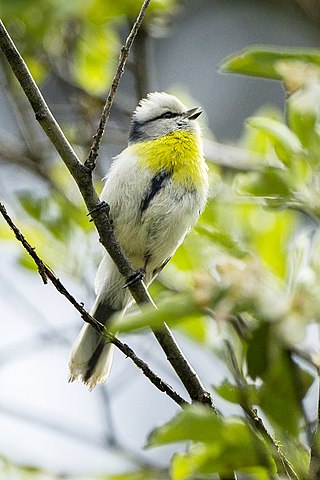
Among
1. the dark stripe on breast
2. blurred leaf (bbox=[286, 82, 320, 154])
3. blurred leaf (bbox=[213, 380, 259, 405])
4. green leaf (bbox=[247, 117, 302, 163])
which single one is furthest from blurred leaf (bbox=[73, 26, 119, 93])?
blurred leaf (bbox=[213, 380, 259, 405])

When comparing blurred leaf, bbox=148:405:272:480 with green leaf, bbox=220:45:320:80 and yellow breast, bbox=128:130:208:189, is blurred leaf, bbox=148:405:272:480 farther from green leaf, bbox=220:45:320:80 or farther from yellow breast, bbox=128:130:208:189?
yellow breast, bbox=128:130:208:189

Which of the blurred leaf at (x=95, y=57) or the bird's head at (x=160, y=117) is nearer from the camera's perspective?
the bird's head at (x=160, y=117)

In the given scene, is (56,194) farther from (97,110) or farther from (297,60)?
(297,60)

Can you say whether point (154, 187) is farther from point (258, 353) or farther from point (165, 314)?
point (165, 314)

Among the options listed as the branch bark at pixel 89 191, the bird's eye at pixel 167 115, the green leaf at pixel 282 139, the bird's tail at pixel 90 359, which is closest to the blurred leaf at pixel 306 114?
the green leaf at pixel 282 139

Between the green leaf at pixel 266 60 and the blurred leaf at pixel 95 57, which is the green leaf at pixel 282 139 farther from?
the blurred leaf at pixel 95 57

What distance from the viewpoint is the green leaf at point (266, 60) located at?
1476 mm

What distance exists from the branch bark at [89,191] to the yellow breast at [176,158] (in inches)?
36.5

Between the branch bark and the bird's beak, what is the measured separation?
1413 mm

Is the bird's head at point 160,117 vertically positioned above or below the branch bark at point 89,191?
above

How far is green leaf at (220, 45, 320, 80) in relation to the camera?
1476mm

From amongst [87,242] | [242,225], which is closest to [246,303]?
[242,225]

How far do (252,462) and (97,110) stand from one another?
3.51m

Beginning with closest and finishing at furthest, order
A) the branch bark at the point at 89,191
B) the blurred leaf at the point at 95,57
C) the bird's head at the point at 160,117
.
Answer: the branch bark at the point at 89,191
the bird's head at the point at 160,117
the blurred leaf at the point at 95,57
